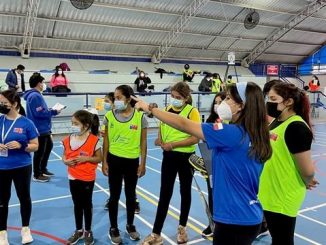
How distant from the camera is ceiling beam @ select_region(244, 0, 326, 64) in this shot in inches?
757

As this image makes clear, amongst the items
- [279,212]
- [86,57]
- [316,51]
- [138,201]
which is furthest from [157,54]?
[279,212]

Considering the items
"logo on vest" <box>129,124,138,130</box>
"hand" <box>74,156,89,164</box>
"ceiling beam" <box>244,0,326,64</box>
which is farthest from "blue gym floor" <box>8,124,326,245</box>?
"ceiling beam" <box>244,0,326,64</box>

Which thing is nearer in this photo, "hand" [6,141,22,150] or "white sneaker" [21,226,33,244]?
"hand" [6,141,22,150]

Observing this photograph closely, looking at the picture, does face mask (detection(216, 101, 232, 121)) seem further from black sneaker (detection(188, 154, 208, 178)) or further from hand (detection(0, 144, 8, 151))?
hand (detection(0, 144, 8, 151))

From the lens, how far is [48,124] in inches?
234

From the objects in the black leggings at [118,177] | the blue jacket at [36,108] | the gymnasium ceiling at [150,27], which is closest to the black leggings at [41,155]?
the blue jacket at [36,108]

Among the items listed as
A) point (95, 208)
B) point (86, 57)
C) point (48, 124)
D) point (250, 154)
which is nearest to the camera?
point (250, 154)

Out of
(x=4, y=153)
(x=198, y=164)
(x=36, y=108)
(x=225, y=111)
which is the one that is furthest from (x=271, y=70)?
(x=225, y=111)

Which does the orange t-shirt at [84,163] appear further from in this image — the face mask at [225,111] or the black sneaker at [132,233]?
the face mask at [225,111]

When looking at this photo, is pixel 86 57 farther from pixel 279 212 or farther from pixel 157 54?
pixel 279 212

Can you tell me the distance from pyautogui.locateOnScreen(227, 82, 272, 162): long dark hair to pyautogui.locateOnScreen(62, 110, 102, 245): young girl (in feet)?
7.05

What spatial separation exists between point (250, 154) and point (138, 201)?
3.46 metres

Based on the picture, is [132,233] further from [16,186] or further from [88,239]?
[16,186]

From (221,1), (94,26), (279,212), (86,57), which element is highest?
(221,1)
